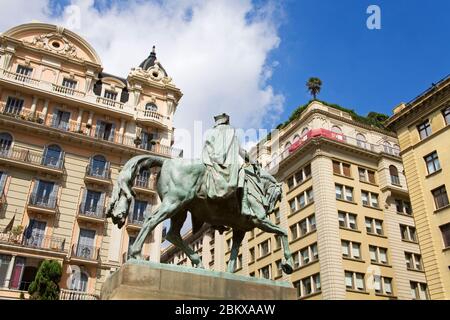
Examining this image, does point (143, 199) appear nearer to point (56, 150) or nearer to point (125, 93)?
point (56, 150)

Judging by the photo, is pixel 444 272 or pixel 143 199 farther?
pixel 143 199

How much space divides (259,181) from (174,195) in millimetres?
2127

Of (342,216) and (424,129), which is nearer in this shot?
(424,129)

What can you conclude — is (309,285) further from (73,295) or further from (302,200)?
(73,295)

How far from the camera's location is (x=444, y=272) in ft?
100

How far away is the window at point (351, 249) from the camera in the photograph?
1754 inches

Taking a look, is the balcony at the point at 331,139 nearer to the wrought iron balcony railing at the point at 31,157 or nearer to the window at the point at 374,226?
the window at the point at 374,226

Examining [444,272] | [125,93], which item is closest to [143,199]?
[125,93]

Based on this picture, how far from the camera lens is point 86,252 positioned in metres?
34.4

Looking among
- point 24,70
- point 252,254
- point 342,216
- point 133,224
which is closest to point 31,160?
point 24,70

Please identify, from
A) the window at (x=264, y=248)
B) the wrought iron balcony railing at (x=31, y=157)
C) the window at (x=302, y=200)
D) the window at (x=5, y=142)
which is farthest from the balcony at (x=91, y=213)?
the window at (x=264, y=248)

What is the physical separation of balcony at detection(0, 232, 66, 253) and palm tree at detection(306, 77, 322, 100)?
40.3 meters

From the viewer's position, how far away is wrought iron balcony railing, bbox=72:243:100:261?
33969mm

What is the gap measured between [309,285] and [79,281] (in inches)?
943
